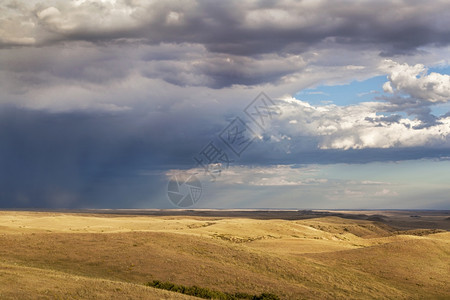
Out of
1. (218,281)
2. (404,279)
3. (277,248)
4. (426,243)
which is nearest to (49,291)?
(218,281)

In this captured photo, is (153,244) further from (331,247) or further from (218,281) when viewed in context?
(331,247)

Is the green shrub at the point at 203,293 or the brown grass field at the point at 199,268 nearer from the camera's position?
the brown grass field at the point at 199,268

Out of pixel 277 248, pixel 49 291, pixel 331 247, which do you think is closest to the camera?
pixel 49 291

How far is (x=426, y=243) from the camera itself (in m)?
59.3

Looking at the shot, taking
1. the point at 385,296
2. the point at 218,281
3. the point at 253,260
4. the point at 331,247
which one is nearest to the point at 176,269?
the point at 218,281

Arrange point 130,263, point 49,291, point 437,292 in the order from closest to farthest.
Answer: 1. point 49,291
2. point 130,263
3. point 437,292

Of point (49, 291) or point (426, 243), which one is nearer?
point (49, 291)

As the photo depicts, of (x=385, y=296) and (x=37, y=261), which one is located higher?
(x=37, y=261)

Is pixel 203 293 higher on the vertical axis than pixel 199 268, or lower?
lower

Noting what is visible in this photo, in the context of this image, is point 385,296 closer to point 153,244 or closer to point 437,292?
point 437,292

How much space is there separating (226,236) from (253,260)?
1080 inches

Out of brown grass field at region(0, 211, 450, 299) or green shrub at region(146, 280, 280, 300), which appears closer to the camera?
brown grass field at region(0, 211, 450, 299)

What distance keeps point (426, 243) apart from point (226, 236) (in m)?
27.1

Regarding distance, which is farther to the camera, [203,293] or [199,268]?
[199,268]
